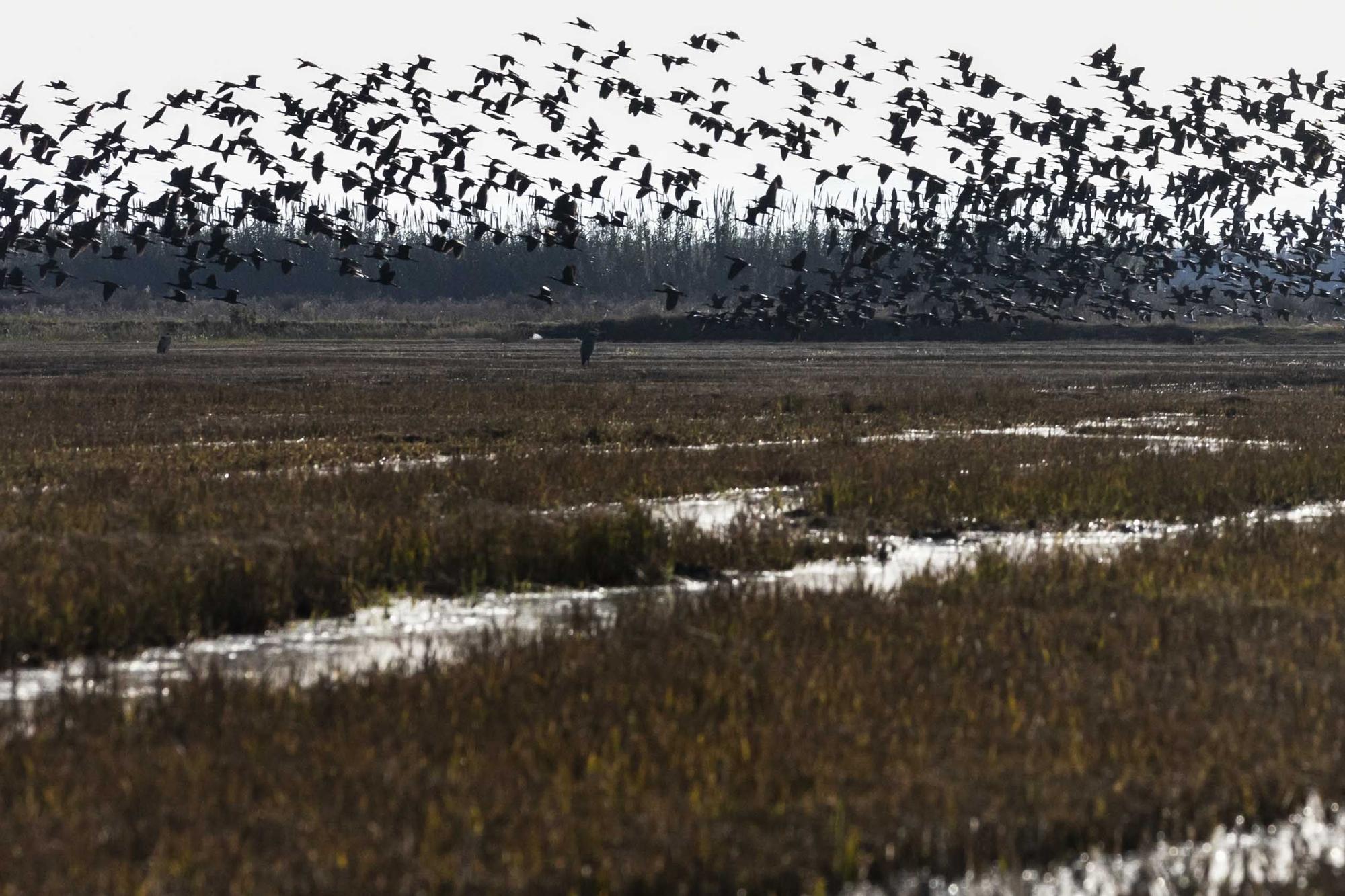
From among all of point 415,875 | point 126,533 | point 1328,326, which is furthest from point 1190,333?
point 415,875

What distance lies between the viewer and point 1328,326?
101625 mm

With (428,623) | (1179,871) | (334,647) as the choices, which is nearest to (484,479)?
(428,623)

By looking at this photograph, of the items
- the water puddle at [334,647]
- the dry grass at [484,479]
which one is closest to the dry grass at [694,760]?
the water puddle at [334,647]

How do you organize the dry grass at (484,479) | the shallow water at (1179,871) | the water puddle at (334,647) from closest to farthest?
the shallow water at (1179,871) → the water puddle at (334,647) → the dry grass at (484,479)

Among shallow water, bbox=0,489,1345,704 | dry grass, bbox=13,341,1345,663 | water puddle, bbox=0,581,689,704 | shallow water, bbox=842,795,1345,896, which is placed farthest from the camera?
dry grass, bbox=13,341,1345,663

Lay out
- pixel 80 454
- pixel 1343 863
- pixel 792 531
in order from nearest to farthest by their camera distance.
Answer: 1. pixel 1343 863
2. pixel 792 531
3. pixel 80 454

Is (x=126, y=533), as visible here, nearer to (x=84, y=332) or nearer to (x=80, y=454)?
(x=80, y=454)

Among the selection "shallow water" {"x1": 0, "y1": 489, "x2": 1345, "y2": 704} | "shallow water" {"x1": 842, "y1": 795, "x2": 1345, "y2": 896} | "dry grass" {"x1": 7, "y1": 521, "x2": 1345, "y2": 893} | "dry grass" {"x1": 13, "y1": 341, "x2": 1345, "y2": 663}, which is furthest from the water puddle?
"shallow water" {"x1": 842, "y1": 795, "x2": 1345, "y2": 896}

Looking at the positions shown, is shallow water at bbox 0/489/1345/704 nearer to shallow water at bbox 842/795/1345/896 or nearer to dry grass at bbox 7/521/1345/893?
dry grass at bbox 7/521/1345/893

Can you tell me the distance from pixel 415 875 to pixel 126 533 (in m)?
7.98

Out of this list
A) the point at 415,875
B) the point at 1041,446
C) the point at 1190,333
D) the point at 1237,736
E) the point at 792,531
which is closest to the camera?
the point at 415,875

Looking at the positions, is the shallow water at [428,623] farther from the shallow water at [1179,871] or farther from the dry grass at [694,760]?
the shallow water at [1179,871]

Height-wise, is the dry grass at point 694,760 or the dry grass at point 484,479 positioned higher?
the dry grass at point 694,760

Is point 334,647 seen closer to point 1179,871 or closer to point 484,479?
point 1179,871
